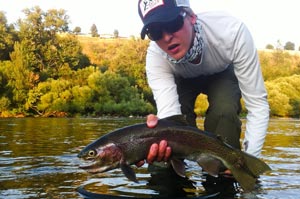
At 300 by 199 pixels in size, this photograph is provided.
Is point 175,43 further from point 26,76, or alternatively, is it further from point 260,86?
point 26,76

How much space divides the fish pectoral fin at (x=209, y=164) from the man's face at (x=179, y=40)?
718 millimetres

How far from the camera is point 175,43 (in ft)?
9.82

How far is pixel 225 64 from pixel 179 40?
74 cm

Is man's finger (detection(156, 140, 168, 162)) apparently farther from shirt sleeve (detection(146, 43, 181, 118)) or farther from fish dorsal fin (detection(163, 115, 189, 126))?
shirt sleeve (detection(146, 43, 181, 118))

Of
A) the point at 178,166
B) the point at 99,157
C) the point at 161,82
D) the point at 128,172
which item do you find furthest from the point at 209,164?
the point at 161,82

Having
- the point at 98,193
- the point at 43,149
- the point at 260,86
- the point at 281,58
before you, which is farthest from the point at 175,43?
the point at 281,58

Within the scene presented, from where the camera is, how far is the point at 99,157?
8.60 feet

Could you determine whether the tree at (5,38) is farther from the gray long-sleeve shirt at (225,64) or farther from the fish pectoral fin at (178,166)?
the fish pectoral fin at (178,166)

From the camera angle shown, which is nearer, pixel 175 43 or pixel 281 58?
pixel 175 43

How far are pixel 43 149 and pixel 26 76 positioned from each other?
97.5 ft

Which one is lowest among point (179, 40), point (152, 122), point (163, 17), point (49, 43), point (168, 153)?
point (168, 153)

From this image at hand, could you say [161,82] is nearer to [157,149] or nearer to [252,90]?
[252,90]

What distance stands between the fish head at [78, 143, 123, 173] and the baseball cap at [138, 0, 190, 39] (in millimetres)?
822

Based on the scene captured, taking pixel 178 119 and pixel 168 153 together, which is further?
pixel 178 119
